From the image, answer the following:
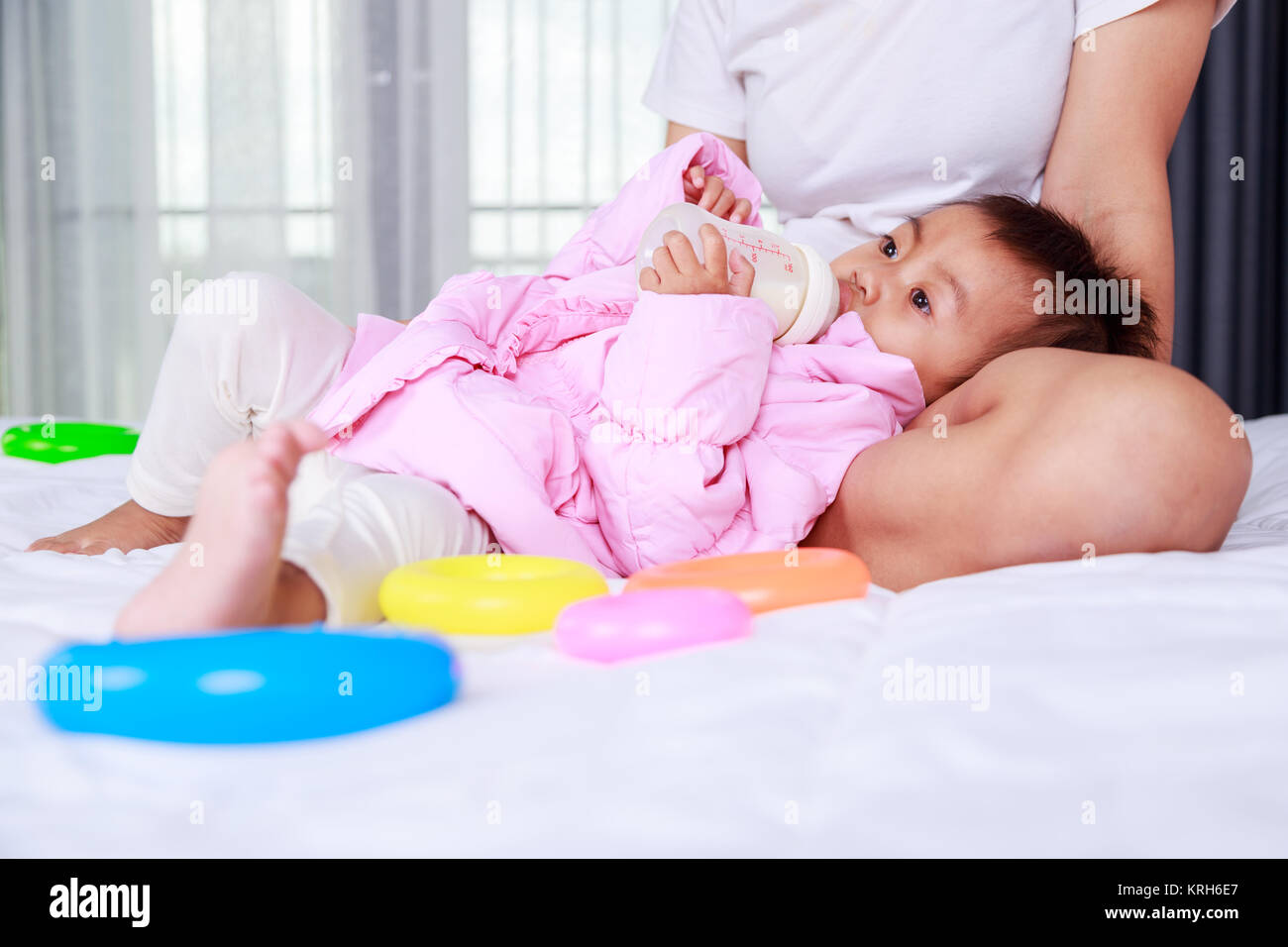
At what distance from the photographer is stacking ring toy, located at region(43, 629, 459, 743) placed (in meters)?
0.46

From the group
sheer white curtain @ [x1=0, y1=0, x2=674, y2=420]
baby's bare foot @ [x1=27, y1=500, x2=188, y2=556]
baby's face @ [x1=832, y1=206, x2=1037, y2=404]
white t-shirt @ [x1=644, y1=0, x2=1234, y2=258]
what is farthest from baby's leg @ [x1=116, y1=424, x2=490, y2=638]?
sheer white curtain @ [x1=0, y1=0, x2=674, y2=420]

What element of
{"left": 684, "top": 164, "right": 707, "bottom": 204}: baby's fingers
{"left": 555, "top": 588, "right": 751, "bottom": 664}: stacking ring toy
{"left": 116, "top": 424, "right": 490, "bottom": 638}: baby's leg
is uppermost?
{"left": 684, "top": 164, "right": 707, "bottom": 204}: baby's fingers

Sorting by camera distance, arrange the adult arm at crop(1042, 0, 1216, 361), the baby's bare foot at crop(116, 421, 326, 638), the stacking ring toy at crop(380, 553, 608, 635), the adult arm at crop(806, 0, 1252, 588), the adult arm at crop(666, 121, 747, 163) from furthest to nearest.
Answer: the adult arm at crop(666, 121, 747, 163), the adult arm at crop(1042, 0, 1216, 361), the adult arm at crop(806, 0, 1252, 588), the stacking ring toy at crop(380, 553, 608, 635), the baby's bare foot at crop(116, 421, 326, 638)

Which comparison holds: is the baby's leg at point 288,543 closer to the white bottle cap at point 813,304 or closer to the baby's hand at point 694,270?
the baby's hand at point 694,270

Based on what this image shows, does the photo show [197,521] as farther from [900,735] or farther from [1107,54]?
[1107,54]

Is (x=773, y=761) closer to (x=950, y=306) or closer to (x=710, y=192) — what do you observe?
(x=950, y=306)

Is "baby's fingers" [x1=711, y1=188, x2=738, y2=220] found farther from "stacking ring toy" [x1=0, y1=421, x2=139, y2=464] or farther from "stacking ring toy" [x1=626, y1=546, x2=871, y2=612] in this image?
"stacking ring toy" [x1=0, y1=421, x2=139, y2=464]

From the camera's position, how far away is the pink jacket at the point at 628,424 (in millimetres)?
871

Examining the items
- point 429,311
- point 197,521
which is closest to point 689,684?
point 197,521

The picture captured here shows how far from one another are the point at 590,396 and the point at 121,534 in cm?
47

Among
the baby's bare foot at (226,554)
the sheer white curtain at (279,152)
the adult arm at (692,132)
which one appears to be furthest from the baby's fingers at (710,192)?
the sheer white curtain at (279,152)

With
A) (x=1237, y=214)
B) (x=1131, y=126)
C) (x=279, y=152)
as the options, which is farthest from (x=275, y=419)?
(x=1237, y=214)

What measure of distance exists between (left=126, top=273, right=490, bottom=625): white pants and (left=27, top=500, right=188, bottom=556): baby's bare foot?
0.05ft

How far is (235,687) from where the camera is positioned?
462mm
